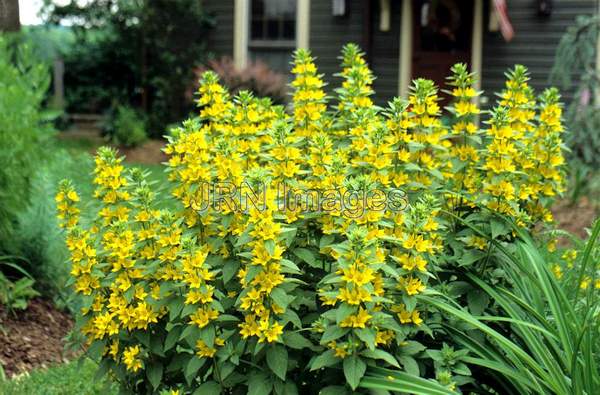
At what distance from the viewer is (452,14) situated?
517 inches

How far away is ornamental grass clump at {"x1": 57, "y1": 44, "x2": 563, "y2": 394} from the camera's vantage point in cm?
254

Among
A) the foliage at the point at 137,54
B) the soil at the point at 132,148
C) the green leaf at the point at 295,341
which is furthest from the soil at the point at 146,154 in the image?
the green leaf at the point at 295,341

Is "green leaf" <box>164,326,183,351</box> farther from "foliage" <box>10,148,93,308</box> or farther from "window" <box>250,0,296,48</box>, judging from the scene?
"window" <box>250,0,296,48</box>

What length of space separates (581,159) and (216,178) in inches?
253

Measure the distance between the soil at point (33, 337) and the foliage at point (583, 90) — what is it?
5.30 metres

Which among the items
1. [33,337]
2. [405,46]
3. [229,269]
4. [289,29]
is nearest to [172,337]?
[229,269]

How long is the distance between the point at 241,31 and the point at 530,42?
15.1 feet

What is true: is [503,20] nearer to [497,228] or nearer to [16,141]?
[16,141]

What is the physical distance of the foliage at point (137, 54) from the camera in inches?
548

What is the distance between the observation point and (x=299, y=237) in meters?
2.88

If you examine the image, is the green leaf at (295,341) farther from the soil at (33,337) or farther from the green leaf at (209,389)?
the soil at (33,337)

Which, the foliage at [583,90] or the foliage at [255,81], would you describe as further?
the foliage at [255,81]

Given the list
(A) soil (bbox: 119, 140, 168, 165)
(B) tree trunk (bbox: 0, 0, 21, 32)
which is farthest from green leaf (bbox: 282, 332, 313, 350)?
(A) soil (bbox: 119, 140, 168, 165)

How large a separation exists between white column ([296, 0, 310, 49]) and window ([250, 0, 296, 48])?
0.15 m
